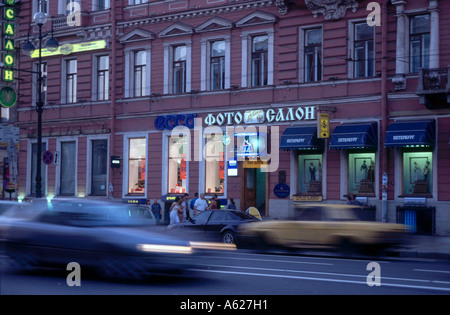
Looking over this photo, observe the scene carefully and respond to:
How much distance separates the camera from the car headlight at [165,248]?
12.0 meters

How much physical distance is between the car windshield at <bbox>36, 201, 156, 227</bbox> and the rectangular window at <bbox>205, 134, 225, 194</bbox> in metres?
18.8

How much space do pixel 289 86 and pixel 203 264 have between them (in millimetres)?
18170

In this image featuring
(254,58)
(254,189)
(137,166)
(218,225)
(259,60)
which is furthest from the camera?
(137,166)

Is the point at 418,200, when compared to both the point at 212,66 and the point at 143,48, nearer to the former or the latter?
the point at 212,66

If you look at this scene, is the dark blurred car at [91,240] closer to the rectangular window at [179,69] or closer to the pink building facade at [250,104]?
the pink building facade at [250,104]

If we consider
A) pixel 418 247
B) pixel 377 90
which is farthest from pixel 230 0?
pixel 418 247

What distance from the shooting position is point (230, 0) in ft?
105

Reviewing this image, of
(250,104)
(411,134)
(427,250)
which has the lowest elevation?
(427,250)

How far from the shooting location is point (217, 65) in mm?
32656

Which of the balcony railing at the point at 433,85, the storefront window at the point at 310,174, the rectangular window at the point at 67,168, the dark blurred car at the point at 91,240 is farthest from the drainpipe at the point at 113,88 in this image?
the dark blurred car at the point at 91,240

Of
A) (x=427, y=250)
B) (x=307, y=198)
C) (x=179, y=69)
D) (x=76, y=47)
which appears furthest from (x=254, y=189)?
(x=76, y=47)

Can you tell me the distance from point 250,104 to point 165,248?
19340mm

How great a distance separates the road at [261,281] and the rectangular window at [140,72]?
19625 mm

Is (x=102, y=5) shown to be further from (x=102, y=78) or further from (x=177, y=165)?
(x=177, y=165)
